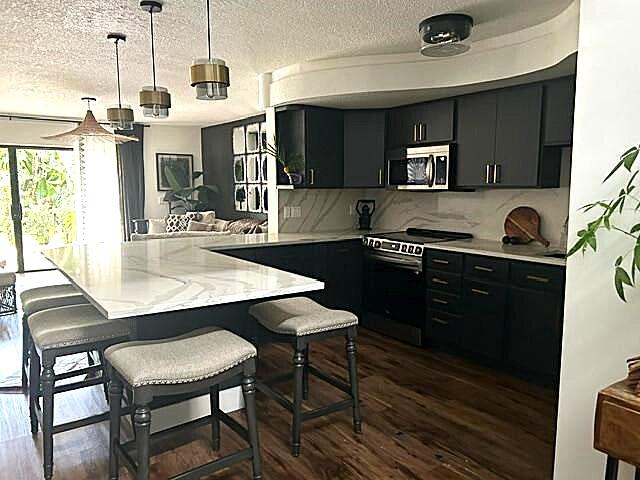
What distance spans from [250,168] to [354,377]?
17.5 feet

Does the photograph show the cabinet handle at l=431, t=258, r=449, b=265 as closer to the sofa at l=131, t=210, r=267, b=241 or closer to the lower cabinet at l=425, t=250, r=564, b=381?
the lower cabinet at l=425, t=250, r=564, b=381

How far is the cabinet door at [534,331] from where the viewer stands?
3.26 m

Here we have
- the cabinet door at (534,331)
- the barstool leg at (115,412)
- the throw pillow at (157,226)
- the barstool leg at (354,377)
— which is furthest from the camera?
the throw pillow at (157,226)

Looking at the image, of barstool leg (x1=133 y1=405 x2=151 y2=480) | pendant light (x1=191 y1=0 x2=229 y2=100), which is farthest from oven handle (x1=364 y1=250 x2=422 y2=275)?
barstool leg (x1=133 y1=405 x2=151 y2=480)

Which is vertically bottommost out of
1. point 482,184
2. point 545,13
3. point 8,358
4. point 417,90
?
point 8,358

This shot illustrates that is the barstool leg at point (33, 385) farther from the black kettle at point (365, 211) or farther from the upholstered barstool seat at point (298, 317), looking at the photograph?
the black kettle at point (365, 211)

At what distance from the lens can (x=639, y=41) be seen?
1682 millimetres

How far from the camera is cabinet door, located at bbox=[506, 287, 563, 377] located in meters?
3.26

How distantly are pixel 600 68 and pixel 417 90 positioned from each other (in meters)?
2.34

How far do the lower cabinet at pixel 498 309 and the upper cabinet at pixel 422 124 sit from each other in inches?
42.9

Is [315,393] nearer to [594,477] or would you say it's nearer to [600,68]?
[594,477]

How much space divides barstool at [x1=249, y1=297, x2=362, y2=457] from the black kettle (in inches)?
104

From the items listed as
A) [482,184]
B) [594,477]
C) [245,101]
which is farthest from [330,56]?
[594,477]

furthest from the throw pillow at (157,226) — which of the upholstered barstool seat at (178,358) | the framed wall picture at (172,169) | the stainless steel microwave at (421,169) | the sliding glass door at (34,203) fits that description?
the upholstered barstool seat at (178,358)
